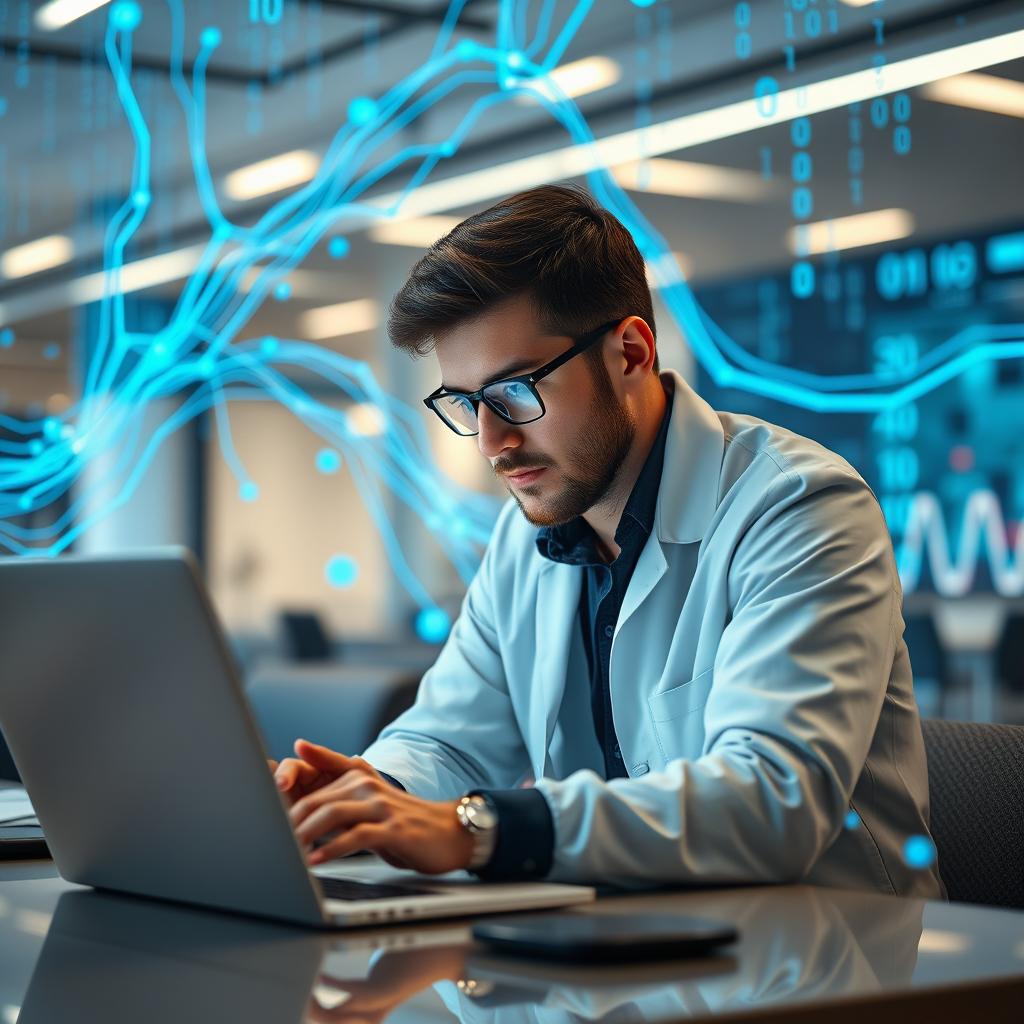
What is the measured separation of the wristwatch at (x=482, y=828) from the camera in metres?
1.09

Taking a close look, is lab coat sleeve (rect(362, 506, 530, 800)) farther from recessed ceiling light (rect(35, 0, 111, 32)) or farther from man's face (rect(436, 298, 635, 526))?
recessed ceiling light (rect(35, 0, 111, 32))

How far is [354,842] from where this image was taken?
3.44 ft

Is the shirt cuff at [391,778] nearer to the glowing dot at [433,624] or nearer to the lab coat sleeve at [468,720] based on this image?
the lab coat sleeve at [468,720]

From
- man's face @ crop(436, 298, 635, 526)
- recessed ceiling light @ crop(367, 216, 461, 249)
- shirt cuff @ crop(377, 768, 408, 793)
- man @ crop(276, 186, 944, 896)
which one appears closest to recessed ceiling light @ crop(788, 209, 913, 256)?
recessed ceiling light @ crop(367, 216, 461, 249)

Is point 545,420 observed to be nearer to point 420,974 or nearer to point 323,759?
point 323,759

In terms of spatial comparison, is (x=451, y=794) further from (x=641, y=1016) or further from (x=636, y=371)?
(x=641, y=1016)

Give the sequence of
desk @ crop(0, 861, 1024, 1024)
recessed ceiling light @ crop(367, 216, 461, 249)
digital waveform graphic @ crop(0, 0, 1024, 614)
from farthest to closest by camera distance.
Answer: recessed ceiling light @ crop(367, 216, 461, 249) < digital waveform graphic @ crop(0, 0, 1024, 614) < desk @ crop(0, 861, 1024, 1024)

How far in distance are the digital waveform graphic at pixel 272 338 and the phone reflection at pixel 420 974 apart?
2380 mm

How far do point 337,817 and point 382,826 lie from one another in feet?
0.11

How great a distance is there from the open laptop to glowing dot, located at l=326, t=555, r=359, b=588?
9.12 feet

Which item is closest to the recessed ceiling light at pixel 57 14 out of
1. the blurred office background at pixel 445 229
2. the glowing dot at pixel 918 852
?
the blurred office background at pixel 445 229

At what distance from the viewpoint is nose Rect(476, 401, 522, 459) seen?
1.56 meters

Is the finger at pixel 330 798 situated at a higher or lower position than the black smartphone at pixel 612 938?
higher

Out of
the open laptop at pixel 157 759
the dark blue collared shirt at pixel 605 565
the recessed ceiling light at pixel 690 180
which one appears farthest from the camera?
the recessed ceiling light at pixel 690 180
